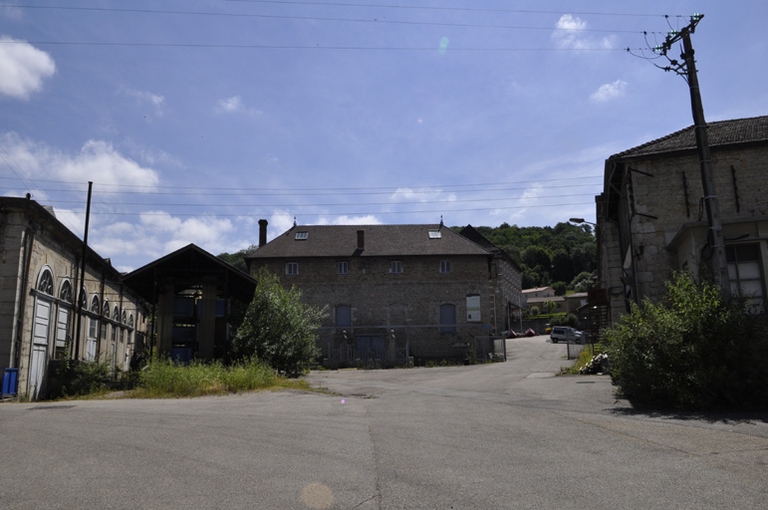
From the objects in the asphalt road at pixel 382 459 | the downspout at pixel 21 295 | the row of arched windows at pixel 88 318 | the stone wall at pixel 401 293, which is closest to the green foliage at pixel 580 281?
the stone wall at pixel 401 293

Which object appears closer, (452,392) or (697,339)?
(697,339)

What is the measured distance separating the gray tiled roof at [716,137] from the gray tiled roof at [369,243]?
75.3ft

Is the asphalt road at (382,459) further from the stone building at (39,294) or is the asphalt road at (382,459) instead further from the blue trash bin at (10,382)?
the stone building at (39,294)

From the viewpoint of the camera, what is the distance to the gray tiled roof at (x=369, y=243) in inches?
1711

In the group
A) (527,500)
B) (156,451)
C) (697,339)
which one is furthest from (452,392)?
(527,500)

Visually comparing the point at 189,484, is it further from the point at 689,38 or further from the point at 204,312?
the point at 204,312

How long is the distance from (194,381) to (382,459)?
1069 cm

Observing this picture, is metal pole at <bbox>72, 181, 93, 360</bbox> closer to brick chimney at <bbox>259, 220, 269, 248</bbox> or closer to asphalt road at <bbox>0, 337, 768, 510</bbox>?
asphalt road at <bbox>0, 337, 768, 510</bbox>

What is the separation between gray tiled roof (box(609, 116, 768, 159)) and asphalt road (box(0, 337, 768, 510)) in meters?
11.6

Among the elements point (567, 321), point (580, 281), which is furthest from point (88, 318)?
point (580, 281)

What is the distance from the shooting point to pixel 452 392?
1582 centimetres

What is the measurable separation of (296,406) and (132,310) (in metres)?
28.4

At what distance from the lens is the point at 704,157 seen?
12.8 meters

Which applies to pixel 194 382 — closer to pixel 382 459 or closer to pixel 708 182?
pixel 382 459
